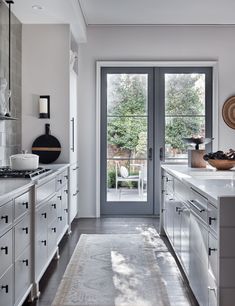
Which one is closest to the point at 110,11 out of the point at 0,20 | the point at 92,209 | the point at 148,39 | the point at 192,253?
the point at 148,39

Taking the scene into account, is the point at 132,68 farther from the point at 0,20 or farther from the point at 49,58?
the point at 0,20

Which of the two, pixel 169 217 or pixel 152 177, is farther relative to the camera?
pixel 152 177

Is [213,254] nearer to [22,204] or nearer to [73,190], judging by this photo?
[22,204]

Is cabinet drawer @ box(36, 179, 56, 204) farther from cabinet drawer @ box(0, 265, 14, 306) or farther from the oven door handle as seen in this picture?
the oven door handle

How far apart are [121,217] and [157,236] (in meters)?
1.20

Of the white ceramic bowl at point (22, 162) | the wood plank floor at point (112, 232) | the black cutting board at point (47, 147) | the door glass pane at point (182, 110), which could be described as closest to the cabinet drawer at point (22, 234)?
the wood plank floor at point (112, 232)

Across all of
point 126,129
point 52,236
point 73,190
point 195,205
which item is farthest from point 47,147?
point 195,205

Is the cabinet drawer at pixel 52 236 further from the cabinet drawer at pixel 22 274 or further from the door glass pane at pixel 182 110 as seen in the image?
the door glass pane at pixel 182 110

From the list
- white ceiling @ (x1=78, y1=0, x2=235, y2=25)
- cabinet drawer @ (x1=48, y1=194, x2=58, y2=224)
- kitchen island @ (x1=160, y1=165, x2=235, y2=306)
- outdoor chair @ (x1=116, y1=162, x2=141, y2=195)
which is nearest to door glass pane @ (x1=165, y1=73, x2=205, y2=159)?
outdoor chair @ (x1=116, y1=162, x2=141, y2=195)

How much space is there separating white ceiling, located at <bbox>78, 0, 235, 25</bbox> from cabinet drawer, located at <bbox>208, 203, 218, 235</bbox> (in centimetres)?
329

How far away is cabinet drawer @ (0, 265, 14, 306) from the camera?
2.04 m

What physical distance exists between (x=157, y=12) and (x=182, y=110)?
146 centimetres

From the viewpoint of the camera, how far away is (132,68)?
570 centimetres

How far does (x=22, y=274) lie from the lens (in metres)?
2.48
